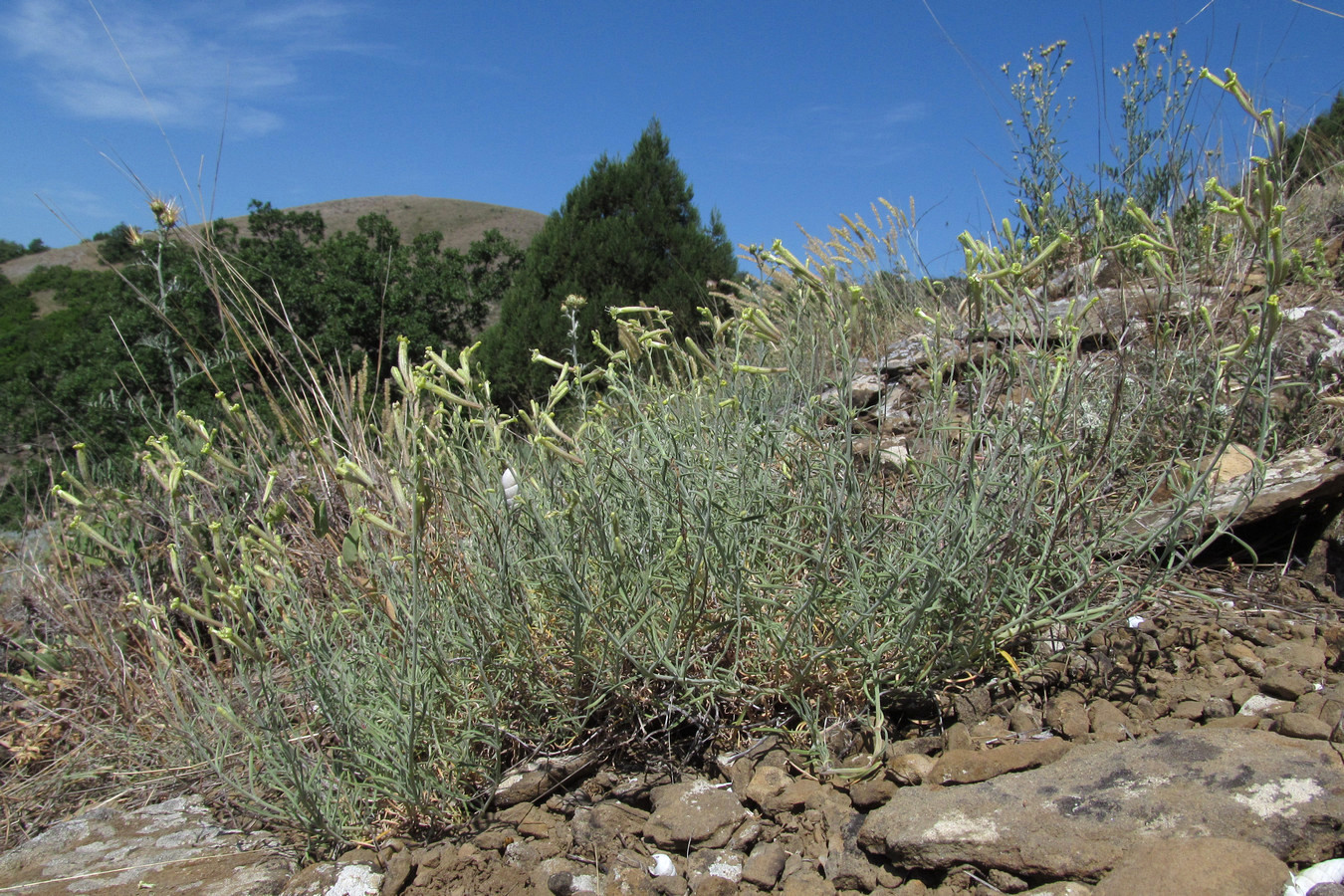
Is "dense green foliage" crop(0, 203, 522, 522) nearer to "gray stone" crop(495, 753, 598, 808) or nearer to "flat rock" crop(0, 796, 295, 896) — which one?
"flat rock" crop(0, 796, 295, 896)

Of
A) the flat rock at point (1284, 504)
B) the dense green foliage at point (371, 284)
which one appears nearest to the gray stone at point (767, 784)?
the flat rock at point (1284, 504)

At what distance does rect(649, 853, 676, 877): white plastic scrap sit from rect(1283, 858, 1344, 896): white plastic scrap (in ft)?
3.36

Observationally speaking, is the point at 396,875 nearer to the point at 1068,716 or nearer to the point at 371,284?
the point at 1068,716

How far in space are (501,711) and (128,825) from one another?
1.20 metres

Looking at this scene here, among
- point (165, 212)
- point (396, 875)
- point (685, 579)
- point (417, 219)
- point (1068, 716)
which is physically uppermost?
point (417, 219)

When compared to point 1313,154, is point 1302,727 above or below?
below

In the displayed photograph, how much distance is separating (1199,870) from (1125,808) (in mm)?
180

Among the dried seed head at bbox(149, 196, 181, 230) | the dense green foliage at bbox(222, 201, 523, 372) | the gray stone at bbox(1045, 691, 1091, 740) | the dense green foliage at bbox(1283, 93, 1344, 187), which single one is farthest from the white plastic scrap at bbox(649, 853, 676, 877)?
the dense green foliage at bbox(222, 201, 523, 372)

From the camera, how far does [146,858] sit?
202 centimetres

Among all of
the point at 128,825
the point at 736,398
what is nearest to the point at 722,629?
the point at 736,398

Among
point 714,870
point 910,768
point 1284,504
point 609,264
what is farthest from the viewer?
point 609,264

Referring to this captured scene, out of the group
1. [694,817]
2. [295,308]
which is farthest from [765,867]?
[295,308]

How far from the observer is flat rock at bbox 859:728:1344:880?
1260 mm

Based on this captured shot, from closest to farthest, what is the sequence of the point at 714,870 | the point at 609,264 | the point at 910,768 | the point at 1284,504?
the point at 714,870, the point at 910,768, the point at 1284,504, the point at 609,264
